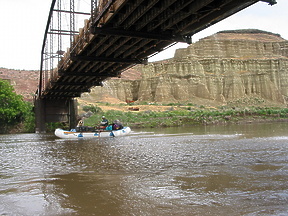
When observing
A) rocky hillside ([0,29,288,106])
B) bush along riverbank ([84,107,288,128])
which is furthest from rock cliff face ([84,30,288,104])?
bush along riverbank ([84,107,288,128])

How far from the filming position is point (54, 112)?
115 ft

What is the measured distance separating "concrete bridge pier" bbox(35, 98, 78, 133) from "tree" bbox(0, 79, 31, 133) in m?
1.97

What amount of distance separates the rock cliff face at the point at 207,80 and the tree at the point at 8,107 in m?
35.2

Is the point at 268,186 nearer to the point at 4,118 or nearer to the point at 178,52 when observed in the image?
the point at 4,118

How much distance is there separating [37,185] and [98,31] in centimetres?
685

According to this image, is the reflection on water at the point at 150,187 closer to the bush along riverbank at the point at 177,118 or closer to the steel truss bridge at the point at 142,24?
the steel truss bridge at the point at 142,24

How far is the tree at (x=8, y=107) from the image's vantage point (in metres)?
31.9

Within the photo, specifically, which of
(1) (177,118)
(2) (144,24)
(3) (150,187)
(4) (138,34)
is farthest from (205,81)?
(3) (150,187)

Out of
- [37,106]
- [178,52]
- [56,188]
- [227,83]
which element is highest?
[178,52]

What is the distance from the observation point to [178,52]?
278ft

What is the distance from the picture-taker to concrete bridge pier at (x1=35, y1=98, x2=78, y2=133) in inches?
1310

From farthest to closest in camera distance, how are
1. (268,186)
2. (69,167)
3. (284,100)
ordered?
(284,100) < (69,167) < (268,186)

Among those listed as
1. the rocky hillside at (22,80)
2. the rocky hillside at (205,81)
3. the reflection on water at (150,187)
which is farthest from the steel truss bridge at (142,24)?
the rocky hillside at (22,80)

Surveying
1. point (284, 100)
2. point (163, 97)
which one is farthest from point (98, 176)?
point (284, 100)
